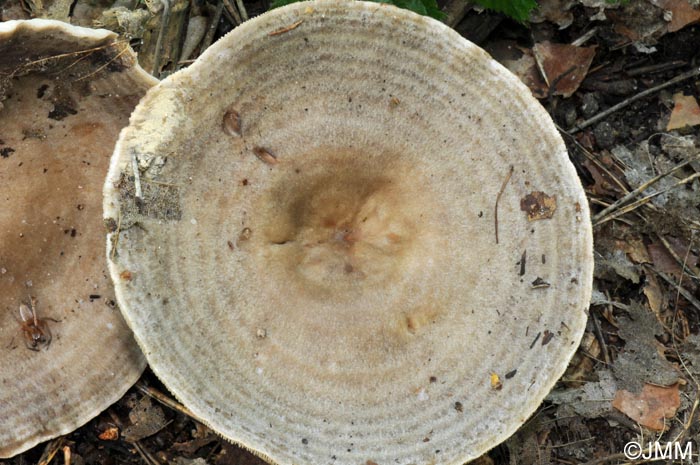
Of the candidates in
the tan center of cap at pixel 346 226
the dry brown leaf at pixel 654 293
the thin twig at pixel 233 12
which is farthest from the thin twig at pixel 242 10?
the dry brown leaf at pixel 654 293

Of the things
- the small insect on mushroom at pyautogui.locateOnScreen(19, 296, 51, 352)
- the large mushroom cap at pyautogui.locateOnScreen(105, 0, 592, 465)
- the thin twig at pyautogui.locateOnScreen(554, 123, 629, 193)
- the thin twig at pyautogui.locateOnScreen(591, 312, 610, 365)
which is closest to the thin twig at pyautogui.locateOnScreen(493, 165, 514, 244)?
the large mushroom cap at pyautogui.locateOnScreen(105, 0, 592, 465)

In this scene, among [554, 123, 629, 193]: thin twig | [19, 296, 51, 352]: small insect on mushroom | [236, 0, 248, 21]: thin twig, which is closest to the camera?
[19, 296, 51, 352]: small insect on mushroom

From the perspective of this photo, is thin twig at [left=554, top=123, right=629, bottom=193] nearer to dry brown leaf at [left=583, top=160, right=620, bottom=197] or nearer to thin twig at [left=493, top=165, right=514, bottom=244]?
dry brown leaf at [left=583, top=160, right=620, bottom=197]

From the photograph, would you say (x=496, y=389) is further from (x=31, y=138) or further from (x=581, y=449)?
(x=31, y=138)

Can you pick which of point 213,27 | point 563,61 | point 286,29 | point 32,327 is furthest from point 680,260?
point 32,327

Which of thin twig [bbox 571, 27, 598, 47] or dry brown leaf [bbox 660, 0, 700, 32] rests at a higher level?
dry brown leaf [bbox 660, 0, 700, 32]

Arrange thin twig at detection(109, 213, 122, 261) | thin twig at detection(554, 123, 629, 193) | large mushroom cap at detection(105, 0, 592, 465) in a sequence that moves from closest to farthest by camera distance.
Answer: thin twig at detection(109, 213, 122, 261) → large mushroom cap at detection(105, 0, 592, 465) → thin twig at detection(554, 123, 629, 193)
